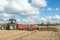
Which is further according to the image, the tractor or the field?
the tractor

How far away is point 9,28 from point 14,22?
4.37 ft

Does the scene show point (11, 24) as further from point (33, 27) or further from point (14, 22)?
point (33, 27)

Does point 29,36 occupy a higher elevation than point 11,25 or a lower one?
lower

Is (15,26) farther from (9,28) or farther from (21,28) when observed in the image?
(21,28)

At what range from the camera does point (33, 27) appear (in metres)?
29.9

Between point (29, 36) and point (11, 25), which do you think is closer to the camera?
point (29, 36)

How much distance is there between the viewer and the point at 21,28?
29.6 metres

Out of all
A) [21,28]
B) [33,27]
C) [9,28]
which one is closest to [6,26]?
[9,28]

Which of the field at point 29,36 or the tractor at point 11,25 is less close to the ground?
the tractor at point 11,25

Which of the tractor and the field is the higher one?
the tractor

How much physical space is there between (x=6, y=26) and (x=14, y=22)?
153 centimetres

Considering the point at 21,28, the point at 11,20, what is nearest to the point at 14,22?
the point at 11,20

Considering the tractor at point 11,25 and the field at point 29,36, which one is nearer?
the field at point 29,36

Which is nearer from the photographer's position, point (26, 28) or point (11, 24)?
point (11, 24)
